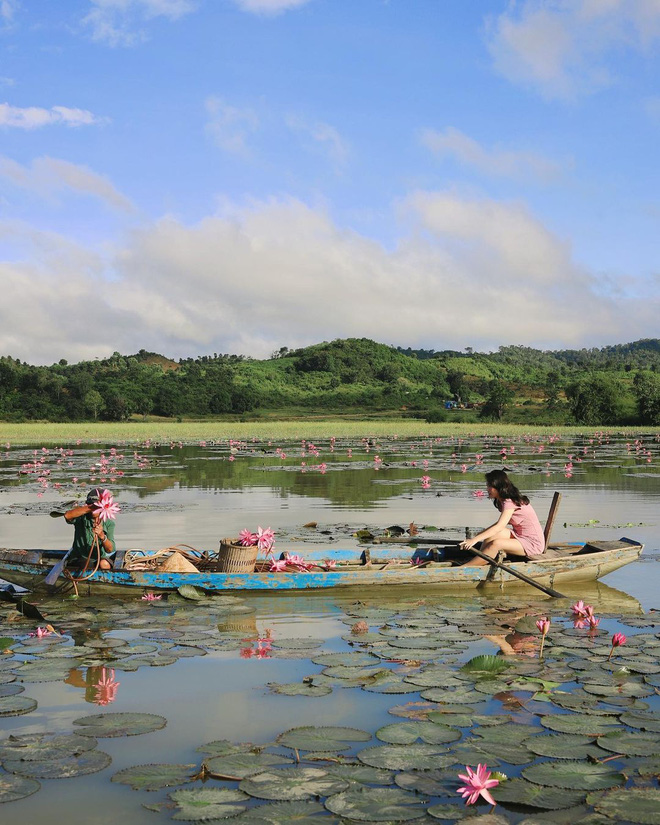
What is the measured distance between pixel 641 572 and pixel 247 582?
5.20 m

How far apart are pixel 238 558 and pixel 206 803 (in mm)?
5709

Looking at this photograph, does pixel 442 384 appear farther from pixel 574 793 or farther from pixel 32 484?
pixel 574 793

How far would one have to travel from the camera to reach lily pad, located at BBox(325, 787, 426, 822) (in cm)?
438

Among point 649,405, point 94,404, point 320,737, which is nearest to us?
point 320,737

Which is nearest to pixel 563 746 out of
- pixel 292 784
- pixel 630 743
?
pixel 630 743

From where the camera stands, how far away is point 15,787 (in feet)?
15.5

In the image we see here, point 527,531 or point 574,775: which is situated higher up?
point 527,531

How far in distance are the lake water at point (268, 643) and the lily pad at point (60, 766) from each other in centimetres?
3

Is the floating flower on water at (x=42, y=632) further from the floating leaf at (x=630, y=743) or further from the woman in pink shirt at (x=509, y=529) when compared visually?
the floating leaf at (x=630, y=743)

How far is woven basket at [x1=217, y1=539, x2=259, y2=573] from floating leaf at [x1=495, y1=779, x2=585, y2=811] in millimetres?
5827

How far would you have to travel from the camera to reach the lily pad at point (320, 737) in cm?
528

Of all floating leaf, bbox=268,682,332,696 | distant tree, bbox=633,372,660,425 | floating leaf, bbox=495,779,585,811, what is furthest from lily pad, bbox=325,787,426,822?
distant tree, bbox=633,372,660,425

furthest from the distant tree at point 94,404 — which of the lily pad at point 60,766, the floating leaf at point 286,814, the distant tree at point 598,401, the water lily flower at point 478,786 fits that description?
the water lily flower at point 478,786

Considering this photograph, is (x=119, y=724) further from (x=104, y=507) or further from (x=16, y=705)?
(x=104, y=507)
